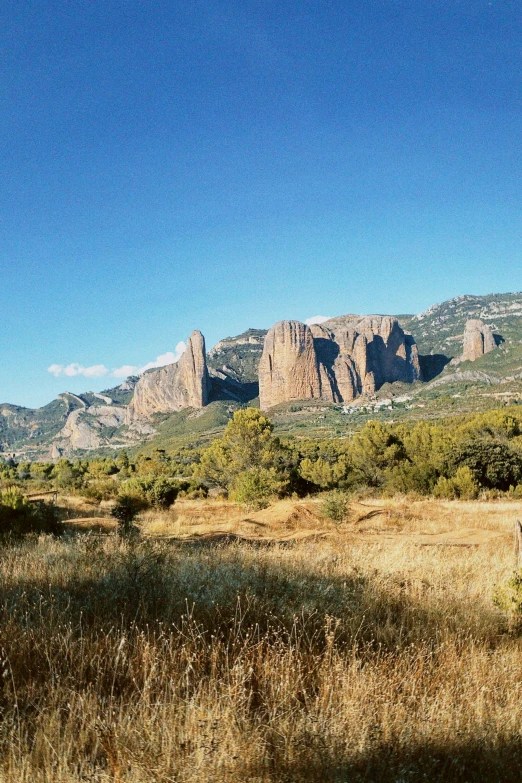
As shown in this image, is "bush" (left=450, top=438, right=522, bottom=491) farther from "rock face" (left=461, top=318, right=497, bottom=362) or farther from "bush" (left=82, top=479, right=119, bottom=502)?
"rock face" (left=461, top=318, right=497, bottom=362)

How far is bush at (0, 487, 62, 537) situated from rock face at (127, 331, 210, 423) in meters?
140

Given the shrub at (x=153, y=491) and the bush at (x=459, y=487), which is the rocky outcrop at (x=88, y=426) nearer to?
the shrub at (x=153, y=491)

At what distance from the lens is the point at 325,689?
2.84m

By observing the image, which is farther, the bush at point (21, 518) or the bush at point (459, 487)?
the bush at point (459, 487)

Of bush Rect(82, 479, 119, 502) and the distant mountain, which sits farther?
the distant mountain

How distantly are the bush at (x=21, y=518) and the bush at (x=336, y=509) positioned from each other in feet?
26.5

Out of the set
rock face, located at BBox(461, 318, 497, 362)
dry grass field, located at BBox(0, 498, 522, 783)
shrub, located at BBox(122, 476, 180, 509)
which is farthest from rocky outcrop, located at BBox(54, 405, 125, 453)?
dry grass field, located at BBox(0, 498, 522, 783)

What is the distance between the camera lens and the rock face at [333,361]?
162 metres

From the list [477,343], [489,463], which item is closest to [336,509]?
[489,463]

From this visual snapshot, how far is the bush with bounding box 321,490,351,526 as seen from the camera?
1520 cm

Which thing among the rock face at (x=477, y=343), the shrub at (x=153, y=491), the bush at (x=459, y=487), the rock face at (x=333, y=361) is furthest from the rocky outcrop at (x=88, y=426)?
the bush at (x=459, y=487)

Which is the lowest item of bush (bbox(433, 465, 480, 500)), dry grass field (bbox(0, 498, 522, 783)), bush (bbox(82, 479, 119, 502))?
bush (bbox(433, 465, 480, 500))

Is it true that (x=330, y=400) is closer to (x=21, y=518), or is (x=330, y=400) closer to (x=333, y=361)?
(x=333, y=361)

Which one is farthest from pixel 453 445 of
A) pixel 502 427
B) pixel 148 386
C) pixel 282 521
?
pixel 148 386
